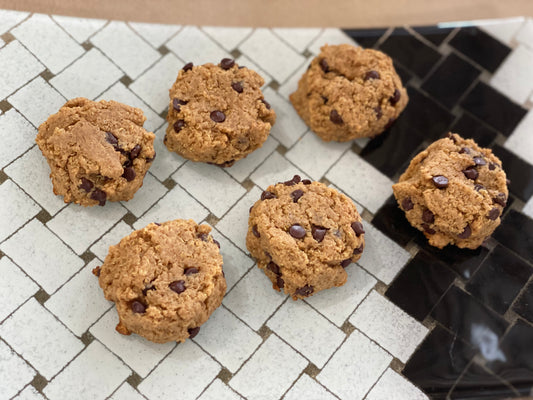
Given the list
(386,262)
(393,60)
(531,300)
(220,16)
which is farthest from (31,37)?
(531,300)

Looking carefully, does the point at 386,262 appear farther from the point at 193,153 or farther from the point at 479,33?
the point at 479,33

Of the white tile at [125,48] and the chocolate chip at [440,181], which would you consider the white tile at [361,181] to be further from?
the white tile at [125,48]

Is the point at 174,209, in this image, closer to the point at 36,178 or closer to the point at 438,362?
the point at 36,178

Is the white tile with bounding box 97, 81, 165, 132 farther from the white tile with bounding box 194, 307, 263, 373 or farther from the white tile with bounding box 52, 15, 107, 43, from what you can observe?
the white tile with bounding box 194, 307, 263, 373

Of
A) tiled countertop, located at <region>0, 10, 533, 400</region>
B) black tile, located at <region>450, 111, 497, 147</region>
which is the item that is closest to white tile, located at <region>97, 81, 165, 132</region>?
tiled countertop, located at <region>0, 10, 533, 400</region>

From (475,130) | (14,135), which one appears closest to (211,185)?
(14,135)

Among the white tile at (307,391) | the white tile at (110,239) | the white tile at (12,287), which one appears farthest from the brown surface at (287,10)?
the white tile at (307,391)
